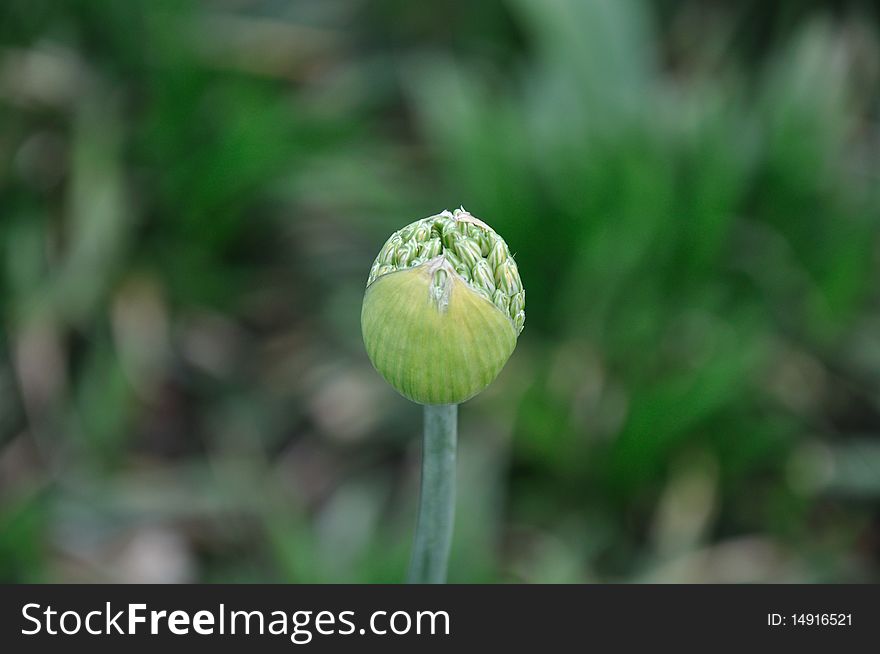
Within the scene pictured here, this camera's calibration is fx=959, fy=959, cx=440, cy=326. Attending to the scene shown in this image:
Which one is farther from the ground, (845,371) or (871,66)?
(871,66)

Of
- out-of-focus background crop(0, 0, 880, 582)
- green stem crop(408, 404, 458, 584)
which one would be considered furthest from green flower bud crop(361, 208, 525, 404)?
out-of-focus background crop(0, 0, 880, 582)

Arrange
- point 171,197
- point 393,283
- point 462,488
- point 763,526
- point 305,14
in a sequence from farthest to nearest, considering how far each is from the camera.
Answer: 1. point 305,14
2. point 171,197
3. point 763,526
4. point 462,488
5. point 393,283

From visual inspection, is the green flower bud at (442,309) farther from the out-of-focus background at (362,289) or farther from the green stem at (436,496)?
the out-of-focus background at (362,289)

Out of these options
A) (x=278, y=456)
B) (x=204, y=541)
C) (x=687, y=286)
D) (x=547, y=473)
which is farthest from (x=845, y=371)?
(x=204, y=541)

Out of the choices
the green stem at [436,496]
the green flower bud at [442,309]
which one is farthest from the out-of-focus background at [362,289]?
the green flower bud at [442,309]

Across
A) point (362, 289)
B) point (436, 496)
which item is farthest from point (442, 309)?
point (362, 289)

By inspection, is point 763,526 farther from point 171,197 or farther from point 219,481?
point 171,197

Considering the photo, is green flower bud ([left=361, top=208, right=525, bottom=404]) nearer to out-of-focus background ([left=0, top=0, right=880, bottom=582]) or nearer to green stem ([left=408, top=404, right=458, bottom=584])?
green stem ([left=408, top=404, right=458, bottom=584])
